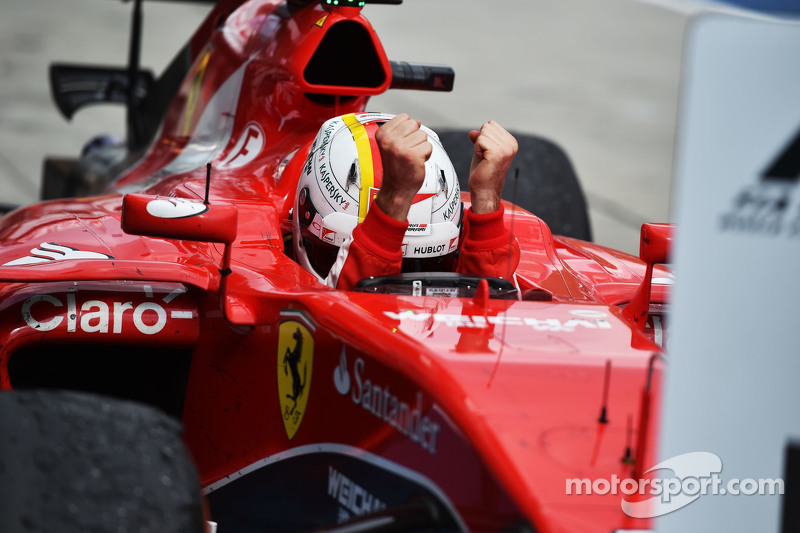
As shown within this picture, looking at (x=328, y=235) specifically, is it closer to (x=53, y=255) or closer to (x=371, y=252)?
(x=371, y=252)

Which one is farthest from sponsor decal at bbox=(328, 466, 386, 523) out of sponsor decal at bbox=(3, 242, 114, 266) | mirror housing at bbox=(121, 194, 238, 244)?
sponsor decal at bbox=(3, 242, 114, 266)

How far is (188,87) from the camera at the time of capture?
3928 millimetres

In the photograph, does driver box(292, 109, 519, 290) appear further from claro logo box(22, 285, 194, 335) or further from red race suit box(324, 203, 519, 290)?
claro logo box(22, 285, 194, 335)

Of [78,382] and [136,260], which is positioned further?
[78,382]

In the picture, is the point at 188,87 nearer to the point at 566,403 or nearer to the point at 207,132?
the point at 207,132


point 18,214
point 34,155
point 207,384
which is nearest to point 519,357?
point 207,384

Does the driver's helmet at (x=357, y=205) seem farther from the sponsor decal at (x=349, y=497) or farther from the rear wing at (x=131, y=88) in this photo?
the rear wing at (x=131, y=88)

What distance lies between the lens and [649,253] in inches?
101

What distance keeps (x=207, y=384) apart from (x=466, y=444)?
38.7 inches

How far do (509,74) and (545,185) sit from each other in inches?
248

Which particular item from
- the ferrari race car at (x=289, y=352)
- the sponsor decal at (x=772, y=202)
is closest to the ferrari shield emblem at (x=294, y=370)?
the ferrari race car at (x=289, y=352)

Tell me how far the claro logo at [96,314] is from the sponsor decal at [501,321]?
664 millimetres

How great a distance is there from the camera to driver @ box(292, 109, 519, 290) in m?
2.47

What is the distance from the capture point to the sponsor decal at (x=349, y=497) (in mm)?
1907
